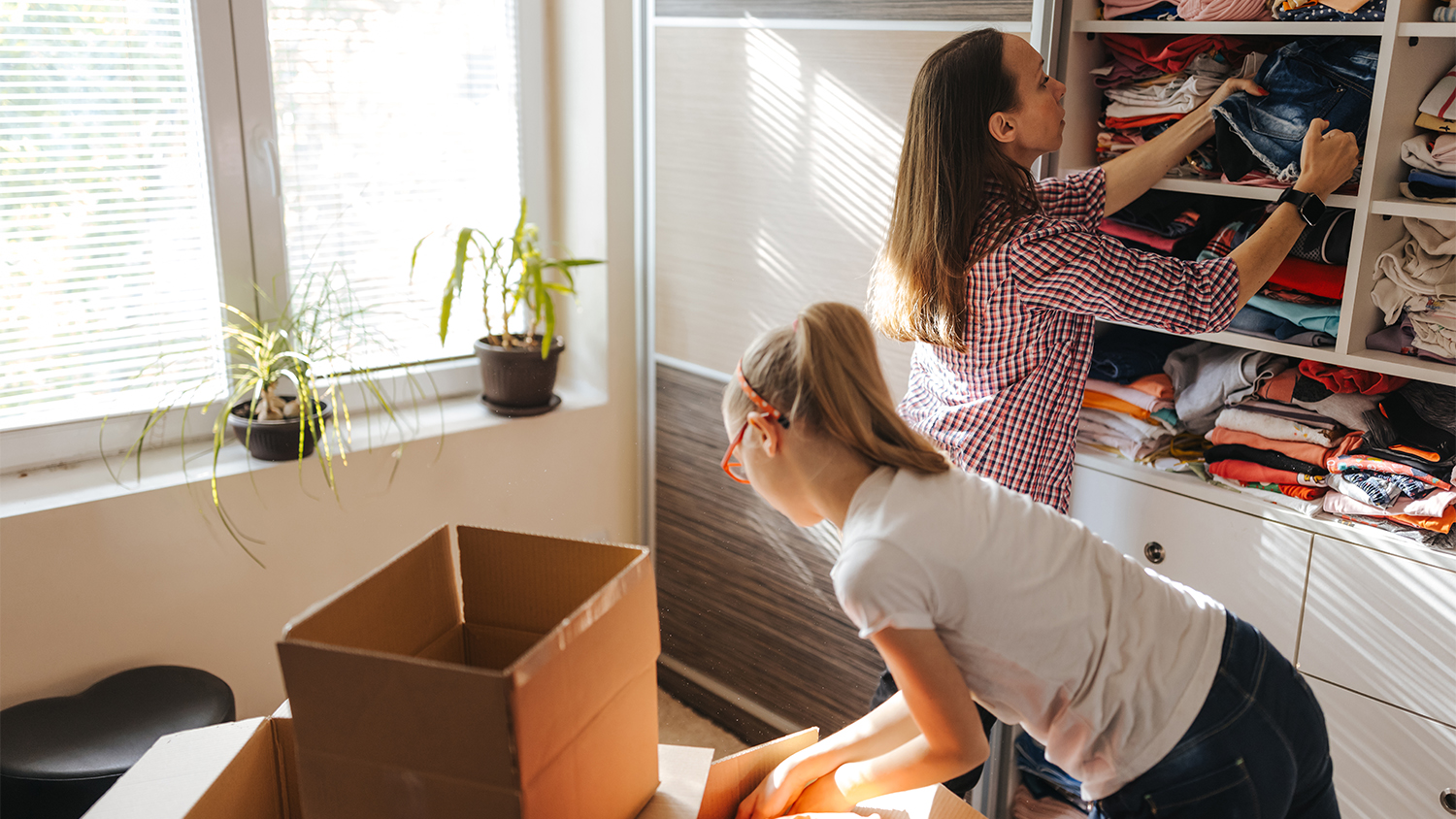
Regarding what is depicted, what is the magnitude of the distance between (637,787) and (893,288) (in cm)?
86

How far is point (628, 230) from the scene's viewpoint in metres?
2.53

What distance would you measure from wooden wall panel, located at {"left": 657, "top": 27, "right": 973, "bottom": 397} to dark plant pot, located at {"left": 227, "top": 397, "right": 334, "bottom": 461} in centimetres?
82

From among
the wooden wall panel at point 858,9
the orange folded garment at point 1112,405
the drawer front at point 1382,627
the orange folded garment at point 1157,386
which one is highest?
the wooden wall panel at point 858,9

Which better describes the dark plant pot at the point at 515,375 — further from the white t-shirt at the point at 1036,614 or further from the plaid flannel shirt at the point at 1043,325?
the white t-shirt at the point at 1036,614

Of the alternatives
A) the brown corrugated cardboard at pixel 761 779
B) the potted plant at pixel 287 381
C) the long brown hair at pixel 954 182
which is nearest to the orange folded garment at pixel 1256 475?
the long brown hair at pixel 954 182

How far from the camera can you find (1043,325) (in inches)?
61.5

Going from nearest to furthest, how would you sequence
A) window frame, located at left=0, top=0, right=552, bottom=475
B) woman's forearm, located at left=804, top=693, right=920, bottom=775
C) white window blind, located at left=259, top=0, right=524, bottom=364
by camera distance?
woman's forearm, located at left=804, top=693, right=920, bottom=775 → window frame, located at left=0, top=0, right=552, bottom=475 → white window blind, located at left=259, top=0, right=524, bottom=364

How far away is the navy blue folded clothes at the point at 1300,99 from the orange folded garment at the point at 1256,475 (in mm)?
445

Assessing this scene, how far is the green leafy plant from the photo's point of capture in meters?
2.28

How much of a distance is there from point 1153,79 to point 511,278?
4.82ft

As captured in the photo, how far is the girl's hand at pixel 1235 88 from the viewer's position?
165 cm

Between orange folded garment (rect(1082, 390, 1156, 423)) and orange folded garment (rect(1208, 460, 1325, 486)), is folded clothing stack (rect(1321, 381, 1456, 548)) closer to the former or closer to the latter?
orange folded garment (rect(1208, 460, 1325, 486))

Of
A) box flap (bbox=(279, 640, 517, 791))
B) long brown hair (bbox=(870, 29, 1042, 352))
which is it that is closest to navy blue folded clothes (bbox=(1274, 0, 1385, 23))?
long brown hair (bbox=(870, 29, 1042, 352))

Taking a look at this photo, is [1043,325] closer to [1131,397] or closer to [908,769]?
[1131,397]
